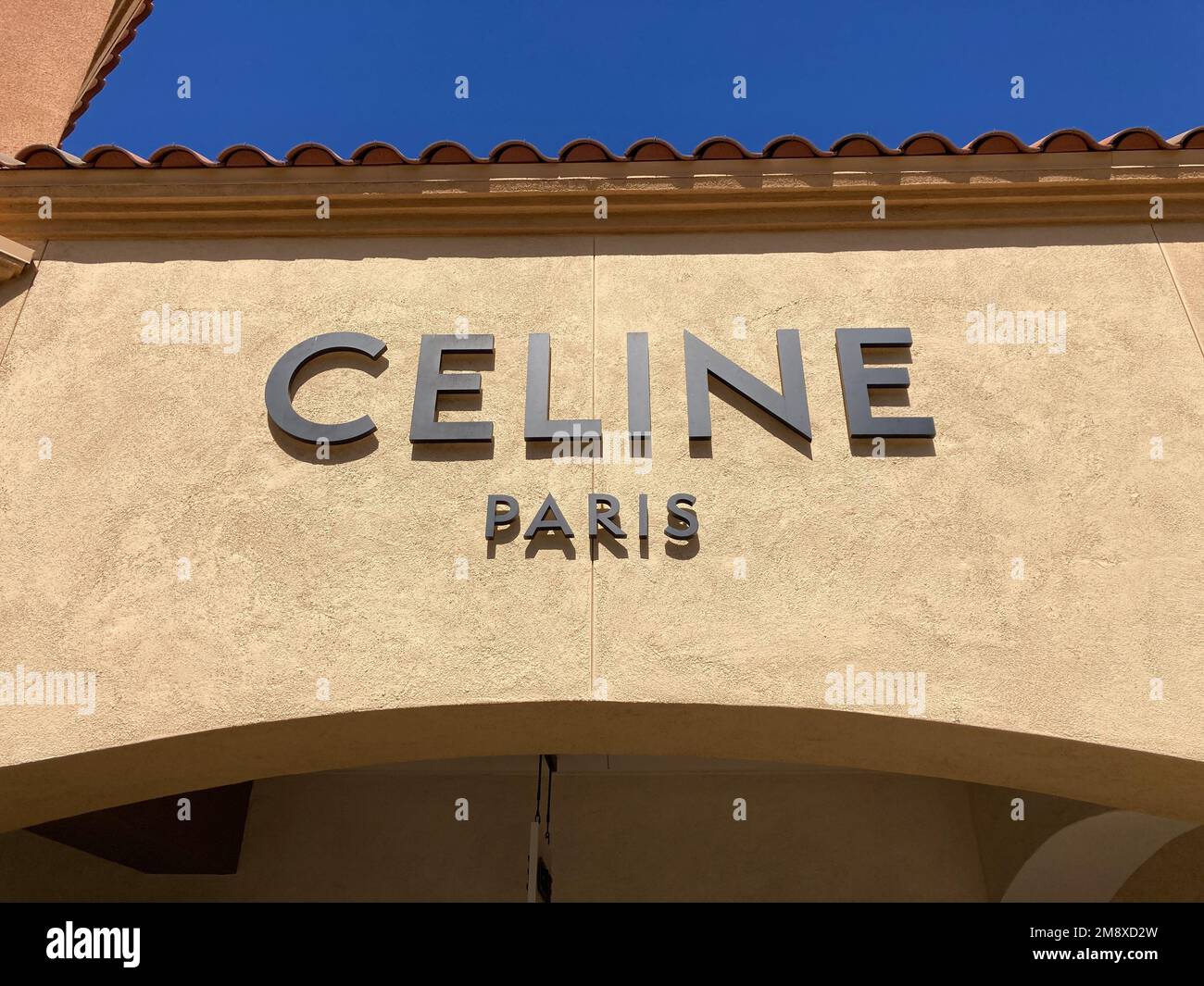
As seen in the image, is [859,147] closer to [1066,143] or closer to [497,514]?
[1066,143]

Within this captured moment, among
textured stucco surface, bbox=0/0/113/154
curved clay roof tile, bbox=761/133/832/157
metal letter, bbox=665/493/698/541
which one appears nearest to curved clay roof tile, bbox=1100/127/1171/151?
curved clay roof tile, bbox=761/133/832/157

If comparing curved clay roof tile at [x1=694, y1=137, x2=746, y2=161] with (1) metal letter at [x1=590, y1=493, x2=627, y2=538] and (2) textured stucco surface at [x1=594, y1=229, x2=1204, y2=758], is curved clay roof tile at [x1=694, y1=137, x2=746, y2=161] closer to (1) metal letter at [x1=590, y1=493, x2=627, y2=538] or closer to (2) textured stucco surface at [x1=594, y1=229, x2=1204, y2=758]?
(2) textured stucco surface at [x1=594, y1=229, x2=1204, y2=758]

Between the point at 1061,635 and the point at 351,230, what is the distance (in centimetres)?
433

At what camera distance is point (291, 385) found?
5945 mm

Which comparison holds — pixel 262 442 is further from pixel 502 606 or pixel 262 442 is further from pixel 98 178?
pixel 98 178

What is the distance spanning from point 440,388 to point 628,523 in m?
1.26

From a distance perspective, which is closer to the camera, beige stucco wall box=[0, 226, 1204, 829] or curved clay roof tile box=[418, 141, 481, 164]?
beige stucco wall box=[0, 226, 1204, 829]

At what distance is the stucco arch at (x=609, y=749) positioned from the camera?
4988mm

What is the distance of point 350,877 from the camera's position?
26.0ft

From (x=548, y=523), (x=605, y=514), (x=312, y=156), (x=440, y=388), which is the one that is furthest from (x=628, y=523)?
(x=312, y=156)

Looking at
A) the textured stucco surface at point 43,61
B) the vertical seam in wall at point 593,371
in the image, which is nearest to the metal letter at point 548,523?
the vertical seam in wall at point 593,371

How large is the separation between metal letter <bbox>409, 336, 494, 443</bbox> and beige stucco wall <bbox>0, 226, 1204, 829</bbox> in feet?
0.31

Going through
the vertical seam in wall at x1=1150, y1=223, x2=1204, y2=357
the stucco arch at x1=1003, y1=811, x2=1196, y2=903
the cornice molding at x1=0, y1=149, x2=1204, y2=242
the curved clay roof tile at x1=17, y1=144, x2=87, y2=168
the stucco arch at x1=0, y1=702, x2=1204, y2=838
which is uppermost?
the curved clay roof tile at x1=17, y1=144, x2=87, y2=168

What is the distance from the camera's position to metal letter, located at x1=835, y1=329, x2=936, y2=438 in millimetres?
5668
